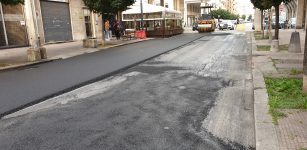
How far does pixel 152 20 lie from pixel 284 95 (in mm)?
25937

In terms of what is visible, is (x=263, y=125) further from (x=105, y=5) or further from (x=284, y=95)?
(x=105, y=5)

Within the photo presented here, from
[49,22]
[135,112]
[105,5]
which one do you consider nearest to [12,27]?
[49,22]

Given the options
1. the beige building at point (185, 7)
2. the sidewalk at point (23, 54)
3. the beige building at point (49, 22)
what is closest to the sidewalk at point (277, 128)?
the sidewalk at point (23, 54)

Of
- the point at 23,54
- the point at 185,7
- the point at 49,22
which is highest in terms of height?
the point at 185,7

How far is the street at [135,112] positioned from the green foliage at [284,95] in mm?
465

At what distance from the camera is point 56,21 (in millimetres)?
25766

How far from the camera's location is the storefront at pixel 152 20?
3056cm

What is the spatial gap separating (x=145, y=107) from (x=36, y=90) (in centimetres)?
358

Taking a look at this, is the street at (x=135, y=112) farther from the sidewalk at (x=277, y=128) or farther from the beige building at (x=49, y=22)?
the beige building at (x=49, y=22)

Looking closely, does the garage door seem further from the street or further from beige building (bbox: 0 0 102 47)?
the street

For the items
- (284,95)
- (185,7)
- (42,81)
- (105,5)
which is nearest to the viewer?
(284,95)

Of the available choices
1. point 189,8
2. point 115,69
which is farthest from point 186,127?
point 189,8

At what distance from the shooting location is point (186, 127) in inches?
199

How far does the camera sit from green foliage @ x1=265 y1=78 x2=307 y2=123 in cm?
556
